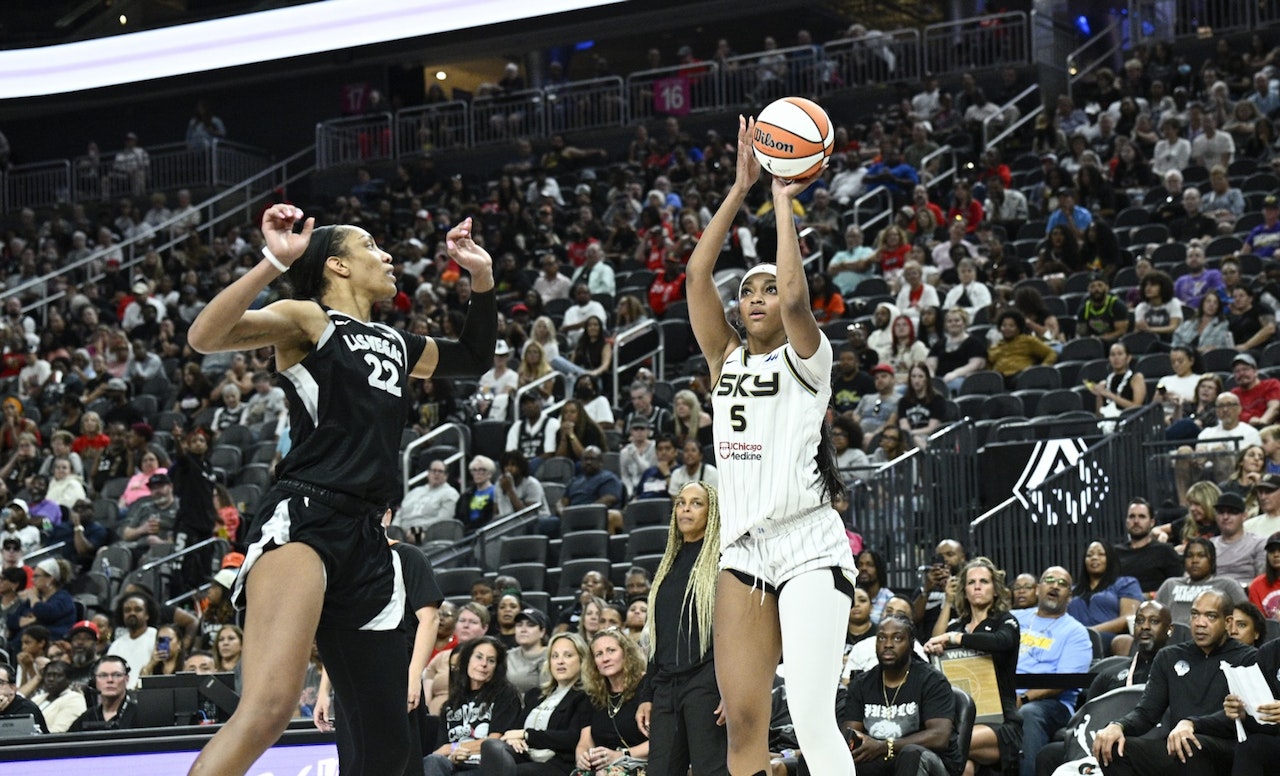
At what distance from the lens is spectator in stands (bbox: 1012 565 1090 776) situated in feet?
28.6

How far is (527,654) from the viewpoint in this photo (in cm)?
1024

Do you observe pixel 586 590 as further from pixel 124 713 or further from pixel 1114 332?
pixel 1114 332

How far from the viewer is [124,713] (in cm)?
991

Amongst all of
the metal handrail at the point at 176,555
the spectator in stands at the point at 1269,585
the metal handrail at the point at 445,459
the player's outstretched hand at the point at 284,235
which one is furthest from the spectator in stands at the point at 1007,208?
the player's outstretched hand at the point at 284,235

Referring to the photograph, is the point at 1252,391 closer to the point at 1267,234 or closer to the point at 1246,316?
the point at 1246,316

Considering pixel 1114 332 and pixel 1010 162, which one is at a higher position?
pixel 1010 162

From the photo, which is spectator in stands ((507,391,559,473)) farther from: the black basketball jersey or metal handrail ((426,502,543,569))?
the black basketball jersey

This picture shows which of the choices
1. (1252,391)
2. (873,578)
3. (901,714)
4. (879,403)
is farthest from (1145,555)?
(879,403)

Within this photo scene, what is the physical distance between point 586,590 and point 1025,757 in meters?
3.62

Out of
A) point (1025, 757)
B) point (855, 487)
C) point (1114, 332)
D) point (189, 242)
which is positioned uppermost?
point (189, 242)

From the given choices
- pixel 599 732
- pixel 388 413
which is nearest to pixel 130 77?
pixel 599 732

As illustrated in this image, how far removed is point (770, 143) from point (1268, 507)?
6.02 metres

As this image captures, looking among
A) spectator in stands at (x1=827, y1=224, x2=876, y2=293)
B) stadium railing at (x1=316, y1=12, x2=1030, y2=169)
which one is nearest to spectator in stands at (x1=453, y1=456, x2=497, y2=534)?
spectator in stands at (x1=827, y1=224, x2=876, y2=293)

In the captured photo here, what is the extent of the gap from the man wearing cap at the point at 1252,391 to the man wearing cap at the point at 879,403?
8.56ft
